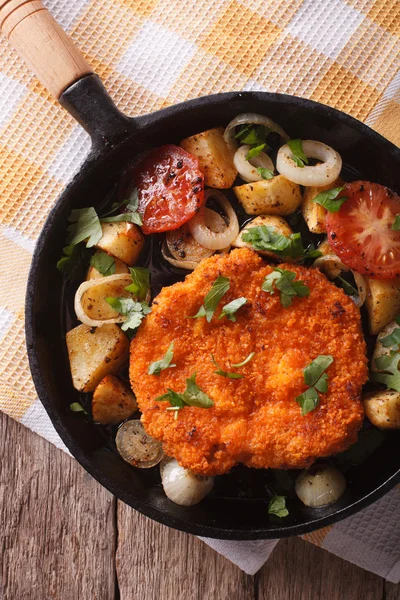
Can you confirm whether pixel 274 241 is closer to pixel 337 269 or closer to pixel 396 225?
pixel 337 269

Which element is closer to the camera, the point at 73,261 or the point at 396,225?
the point at 396,225

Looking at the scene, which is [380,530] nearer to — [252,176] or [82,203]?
[252,176]

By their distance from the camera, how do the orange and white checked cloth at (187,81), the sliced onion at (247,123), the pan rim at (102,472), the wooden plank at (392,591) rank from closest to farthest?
the pan rim at (102,472) < the sliced onion at (247,123) < the orange and white checked cloth at (187,81) < the wooden plank at (392,591)

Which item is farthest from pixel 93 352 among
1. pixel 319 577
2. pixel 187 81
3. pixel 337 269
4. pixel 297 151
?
pixel 319 577

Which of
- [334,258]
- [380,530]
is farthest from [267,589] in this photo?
[334,258]

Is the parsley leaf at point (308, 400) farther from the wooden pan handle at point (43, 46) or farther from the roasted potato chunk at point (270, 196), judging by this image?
the wooden pan handle at point (43, 46)

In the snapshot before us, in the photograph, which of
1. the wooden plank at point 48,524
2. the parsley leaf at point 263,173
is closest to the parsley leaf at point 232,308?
the parsley leaf at point 263,173
